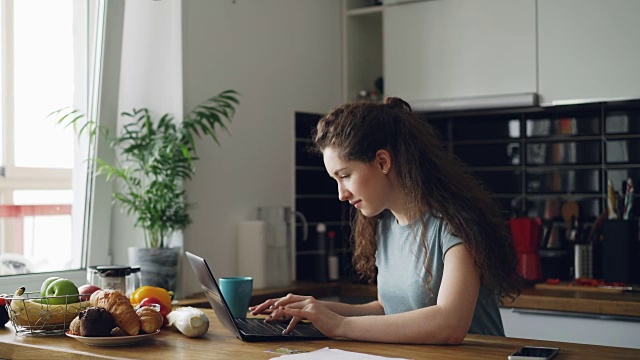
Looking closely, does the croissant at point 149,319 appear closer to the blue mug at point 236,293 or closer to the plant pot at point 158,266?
the blue mug at point 236,293

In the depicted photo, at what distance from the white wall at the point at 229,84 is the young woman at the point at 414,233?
1.26m

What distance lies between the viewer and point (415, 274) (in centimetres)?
228

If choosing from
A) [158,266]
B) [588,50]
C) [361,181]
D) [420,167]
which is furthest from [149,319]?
[588,50]

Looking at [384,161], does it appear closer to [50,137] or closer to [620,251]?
[50,137]

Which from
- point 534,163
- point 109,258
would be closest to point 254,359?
point 109,258

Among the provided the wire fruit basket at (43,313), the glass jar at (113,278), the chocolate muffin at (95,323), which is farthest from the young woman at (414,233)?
the glass jar at (113,278)

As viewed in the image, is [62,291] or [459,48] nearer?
[62,291]

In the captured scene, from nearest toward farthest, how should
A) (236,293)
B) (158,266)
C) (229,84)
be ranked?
(236,293) < (158,266) < (229,84)

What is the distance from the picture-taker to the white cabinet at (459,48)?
12.1 ft

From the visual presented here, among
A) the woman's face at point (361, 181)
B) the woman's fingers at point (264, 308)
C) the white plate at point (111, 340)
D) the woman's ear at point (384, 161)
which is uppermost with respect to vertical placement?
the woman's ear at point (384, 161)

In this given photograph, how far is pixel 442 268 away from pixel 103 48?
178cm

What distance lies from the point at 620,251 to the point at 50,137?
A: 229cm

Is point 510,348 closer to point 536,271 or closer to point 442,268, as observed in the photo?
point 442,268

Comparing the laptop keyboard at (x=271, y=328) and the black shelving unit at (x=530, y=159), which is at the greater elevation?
the black shelving unit at (x=530, y=159)
